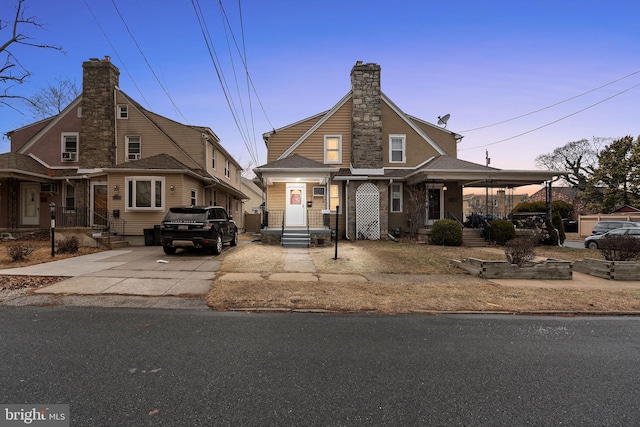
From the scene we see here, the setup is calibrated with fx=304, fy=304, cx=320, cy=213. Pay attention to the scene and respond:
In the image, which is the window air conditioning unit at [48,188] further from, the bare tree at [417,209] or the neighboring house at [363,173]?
the bare tree at [417,209]

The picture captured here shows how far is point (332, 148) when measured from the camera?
1916 centimetres

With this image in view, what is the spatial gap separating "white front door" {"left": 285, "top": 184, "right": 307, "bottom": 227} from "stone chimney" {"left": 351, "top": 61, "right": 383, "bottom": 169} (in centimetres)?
→ 357

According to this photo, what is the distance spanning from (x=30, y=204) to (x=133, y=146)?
283 inches

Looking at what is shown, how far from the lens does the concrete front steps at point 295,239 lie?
14344 mm

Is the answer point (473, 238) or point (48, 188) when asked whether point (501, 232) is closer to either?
point (473, 238)

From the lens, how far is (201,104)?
71.0 ft

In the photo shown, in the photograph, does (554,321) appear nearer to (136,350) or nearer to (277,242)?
(136,350)

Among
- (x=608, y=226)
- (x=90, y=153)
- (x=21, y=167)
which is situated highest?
(x=90, y=153)

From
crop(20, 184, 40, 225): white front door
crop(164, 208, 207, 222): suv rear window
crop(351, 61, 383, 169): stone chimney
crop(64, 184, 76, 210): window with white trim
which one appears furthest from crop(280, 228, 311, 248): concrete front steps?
crop(20, 184, 40, 225): white front door

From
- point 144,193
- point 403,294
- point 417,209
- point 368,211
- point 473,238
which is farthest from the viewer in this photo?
point 368,211

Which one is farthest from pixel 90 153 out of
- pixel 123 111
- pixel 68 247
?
pixel 68 247

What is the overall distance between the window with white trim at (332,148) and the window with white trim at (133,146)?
11.4 m

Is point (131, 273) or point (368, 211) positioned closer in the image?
point (131, 273)

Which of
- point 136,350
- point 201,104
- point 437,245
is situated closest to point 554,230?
point 437,245
